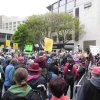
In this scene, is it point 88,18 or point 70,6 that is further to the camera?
point 70,6

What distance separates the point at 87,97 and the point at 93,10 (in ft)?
174

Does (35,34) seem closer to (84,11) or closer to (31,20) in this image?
(31,20)

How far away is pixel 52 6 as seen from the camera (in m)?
76.6

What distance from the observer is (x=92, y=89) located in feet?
14.6

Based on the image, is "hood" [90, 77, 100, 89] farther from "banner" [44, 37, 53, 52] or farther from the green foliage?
the green foliage

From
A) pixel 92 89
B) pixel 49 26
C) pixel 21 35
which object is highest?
pixel 49 26

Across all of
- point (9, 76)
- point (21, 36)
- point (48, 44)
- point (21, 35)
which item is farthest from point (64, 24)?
point (9, 76)

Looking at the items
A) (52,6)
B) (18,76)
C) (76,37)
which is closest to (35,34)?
(76,37)

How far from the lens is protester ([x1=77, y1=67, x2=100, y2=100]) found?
4354 mm

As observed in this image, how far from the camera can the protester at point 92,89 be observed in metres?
4.35

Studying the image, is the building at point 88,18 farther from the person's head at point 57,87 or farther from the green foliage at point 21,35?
the person's head at point 57,87

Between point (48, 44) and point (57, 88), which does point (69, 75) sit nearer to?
point (57, 88)

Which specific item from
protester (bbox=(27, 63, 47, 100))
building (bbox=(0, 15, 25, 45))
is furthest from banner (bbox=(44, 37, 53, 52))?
building (bbox=(0, 15, 25, 45))

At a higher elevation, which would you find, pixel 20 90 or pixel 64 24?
pixel 64 24
